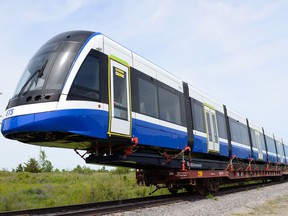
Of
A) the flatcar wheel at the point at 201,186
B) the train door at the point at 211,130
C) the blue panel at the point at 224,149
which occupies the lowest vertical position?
the flatcar wheel at the point at 201,186

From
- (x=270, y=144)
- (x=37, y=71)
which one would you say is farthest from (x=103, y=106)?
(x=270, y=144)

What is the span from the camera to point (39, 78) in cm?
701

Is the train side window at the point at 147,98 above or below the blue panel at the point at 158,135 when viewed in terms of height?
above

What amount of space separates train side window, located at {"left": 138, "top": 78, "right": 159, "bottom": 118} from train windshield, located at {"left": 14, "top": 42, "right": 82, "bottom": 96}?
230cm

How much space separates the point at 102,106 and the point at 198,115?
5.83 m

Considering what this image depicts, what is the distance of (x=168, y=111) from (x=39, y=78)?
436 cm

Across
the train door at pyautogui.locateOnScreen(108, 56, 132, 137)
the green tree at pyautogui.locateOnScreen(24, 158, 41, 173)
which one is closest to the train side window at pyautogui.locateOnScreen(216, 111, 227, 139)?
the train door at pyautogui.locateOnScreen(108, 56, 132, 137)

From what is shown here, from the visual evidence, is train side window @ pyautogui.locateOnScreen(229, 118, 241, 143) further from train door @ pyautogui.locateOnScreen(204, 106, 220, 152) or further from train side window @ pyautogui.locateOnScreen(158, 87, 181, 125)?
train side window @ pyautogui.locateOnScreen(158, 87, 181, 125)

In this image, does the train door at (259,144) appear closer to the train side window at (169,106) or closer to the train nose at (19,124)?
the train side window at (169,106)

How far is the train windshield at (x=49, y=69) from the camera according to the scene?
674 cm

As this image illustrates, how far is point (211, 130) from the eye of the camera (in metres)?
12.9

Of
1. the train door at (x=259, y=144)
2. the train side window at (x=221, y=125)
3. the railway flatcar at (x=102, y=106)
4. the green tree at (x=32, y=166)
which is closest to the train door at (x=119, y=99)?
the railway flatcar at (x=102, y=106)

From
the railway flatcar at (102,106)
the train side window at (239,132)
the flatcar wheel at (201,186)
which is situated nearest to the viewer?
the railway flatcar at (102,106)

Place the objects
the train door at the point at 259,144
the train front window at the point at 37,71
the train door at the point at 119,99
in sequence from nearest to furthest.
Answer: the train front window at the point at 37,71
the train door at the point at 119,99
the train door at the point at 259,144
